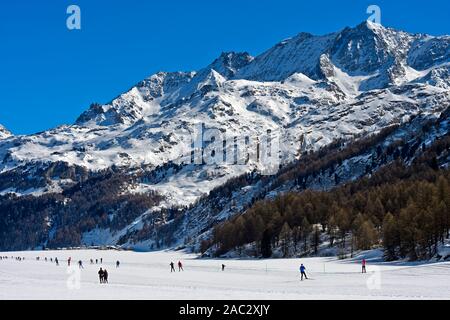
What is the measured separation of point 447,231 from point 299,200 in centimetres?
6752

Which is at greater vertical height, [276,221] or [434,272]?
[276,221]

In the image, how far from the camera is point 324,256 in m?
136

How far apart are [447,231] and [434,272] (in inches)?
1668
